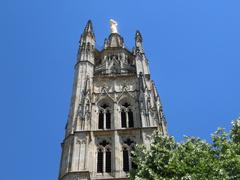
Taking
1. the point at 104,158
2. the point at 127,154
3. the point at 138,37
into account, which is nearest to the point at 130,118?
the point at 127,154

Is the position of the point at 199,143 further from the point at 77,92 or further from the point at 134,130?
the point at 77,92

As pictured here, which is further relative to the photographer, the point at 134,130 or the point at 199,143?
the point at 134,130

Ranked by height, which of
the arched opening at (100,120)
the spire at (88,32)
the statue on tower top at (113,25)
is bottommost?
the arched opening at (100,120)

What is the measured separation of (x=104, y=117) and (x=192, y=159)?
18687mm

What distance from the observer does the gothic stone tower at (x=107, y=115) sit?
92.3 ft

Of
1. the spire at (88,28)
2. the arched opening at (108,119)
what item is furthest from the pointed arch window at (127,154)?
the spire at (88,28)

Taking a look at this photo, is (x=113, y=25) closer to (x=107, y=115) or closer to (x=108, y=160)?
(x=107, y=115)

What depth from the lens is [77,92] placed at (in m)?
34.8

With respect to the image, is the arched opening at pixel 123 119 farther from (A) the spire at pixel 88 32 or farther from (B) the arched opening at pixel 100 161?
(A) the spire at pixel 88 32

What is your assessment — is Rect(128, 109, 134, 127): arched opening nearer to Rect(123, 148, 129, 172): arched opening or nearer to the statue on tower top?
Rect(123, 148, 129, 172): arched opening

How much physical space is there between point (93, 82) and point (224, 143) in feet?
75.1

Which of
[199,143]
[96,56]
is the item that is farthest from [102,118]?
[199,143]

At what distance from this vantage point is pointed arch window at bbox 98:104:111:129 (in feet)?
107

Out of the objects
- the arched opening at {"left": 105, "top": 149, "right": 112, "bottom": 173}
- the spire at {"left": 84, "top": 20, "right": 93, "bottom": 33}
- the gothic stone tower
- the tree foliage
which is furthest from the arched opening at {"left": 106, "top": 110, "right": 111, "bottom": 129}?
the tree foliage
